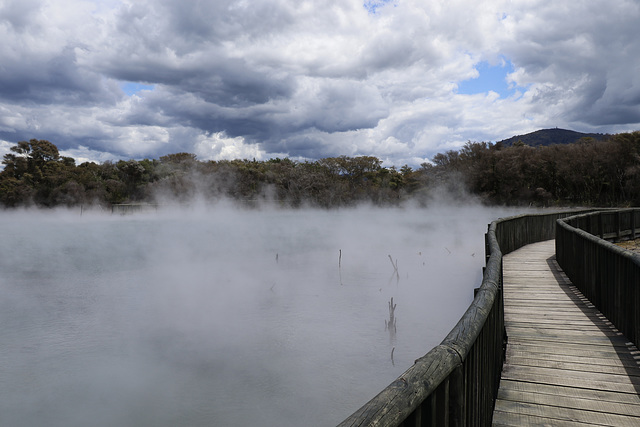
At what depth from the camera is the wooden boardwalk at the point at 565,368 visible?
3930 mm

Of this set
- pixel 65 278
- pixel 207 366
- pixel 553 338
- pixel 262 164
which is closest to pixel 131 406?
pixel 207 366

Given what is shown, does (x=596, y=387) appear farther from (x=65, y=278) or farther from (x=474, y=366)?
(x=65, y=278)

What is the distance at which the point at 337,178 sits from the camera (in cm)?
8200

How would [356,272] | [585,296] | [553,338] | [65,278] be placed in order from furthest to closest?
[65,278] → [356,272] → [585,296] → [553,338]

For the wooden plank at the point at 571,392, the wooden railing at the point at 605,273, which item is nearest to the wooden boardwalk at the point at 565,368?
the wooden plank at the point at 571,392

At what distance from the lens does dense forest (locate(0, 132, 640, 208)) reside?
51.8 metres

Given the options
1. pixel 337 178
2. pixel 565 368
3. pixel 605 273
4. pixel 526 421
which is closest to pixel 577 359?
pixel 565 368

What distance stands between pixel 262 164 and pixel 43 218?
131 ft

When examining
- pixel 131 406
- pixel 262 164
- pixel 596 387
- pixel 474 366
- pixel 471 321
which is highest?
pixel 262 164

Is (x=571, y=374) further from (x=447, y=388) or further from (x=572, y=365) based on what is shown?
(x=447, y=388)

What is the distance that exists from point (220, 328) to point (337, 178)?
6600 cm

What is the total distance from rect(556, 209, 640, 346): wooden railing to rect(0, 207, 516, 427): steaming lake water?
5659 mm

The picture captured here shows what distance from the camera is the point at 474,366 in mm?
2766

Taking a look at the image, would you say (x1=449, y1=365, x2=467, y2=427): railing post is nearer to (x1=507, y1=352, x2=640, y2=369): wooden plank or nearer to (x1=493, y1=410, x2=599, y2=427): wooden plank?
(x1=493, y1=410, x2=599, y2=427): wooden plank
